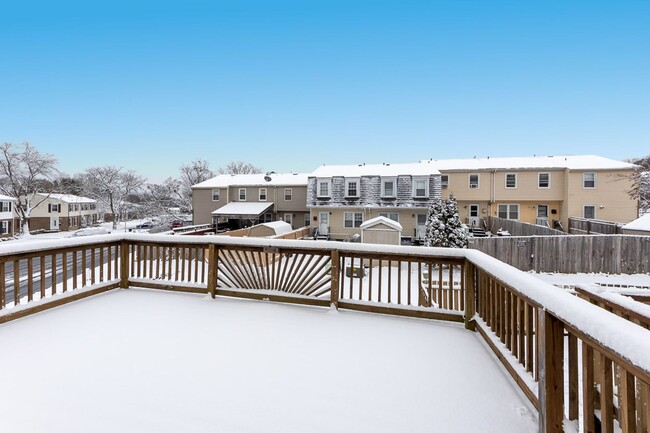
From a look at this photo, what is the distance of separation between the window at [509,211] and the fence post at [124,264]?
2271 centimetres

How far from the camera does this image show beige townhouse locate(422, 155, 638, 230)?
1922cm

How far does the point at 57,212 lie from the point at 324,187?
34351 mm

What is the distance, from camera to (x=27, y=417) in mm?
2035

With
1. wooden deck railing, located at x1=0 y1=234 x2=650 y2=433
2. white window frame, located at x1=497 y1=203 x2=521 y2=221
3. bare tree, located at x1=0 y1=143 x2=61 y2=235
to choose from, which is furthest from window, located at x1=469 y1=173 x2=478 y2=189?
bare tree, located at x1=0 y1=143 x2=61 y2=235

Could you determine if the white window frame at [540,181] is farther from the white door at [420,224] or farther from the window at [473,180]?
the white door at [420,224]

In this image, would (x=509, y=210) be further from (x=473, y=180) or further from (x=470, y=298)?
(x=470, y=298)

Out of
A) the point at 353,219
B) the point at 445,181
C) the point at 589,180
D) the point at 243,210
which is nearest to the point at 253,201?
the point at 243,210

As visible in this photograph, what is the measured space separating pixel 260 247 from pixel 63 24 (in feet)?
58.3

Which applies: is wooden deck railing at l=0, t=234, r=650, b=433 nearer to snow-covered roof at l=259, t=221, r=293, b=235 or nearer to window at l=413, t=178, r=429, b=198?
snow-covered roof at l=259, t=221, r=293, b=235

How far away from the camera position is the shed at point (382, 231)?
16.6 meters

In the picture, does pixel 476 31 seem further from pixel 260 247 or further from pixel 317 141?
pixel 317 141

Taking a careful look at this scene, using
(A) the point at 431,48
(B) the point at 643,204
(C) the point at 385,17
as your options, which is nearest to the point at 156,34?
(C) the point at 385,17

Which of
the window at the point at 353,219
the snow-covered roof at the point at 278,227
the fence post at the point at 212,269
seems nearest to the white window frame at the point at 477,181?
the window at the point at 353,219

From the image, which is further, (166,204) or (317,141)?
(166,204)
